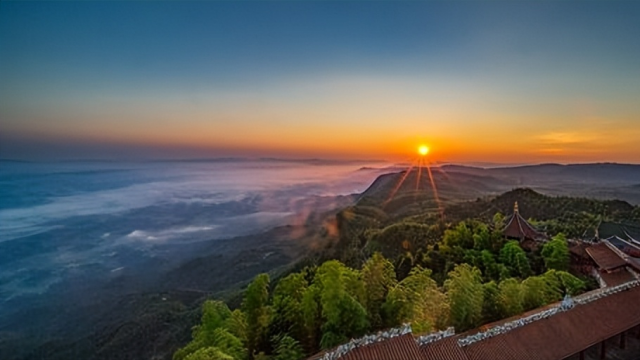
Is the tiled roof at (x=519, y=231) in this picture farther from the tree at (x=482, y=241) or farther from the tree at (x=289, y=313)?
the tree at (x=289, y=313)

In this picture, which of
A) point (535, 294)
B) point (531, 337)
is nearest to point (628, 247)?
point (535, 294)

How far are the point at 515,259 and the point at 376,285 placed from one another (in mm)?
6598

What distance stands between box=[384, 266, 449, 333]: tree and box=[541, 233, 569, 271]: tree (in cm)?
627

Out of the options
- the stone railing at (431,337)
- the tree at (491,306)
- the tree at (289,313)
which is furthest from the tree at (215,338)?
the tree at (491,306)

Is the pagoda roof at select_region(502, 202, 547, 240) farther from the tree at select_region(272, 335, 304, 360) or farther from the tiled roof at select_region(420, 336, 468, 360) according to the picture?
the tree at select_region(272, 335, 304, 360)

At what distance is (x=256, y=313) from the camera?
11133 millimetres

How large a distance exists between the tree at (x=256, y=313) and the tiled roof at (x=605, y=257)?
1078cm

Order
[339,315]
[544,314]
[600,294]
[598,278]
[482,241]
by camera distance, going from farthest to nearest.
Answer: [482,241] → [598,278] → [600,294] → [339,315] → [544,314]

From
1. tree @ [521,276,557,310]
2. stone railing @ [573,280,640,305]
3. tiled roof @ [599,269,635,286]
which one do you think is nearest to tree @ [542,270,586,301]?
tree @ [521,276,557,310]

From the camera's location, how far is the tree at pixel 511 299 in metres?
10.9

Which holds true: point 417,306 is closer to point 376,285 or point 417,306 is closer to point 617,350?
point 376,285

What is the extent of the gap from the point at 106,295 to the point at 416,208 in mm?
30486

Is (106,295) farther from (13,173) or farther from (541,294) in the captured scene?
(541,294)

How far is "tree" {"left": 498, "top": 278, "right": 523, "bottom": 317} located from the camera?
428 inches
